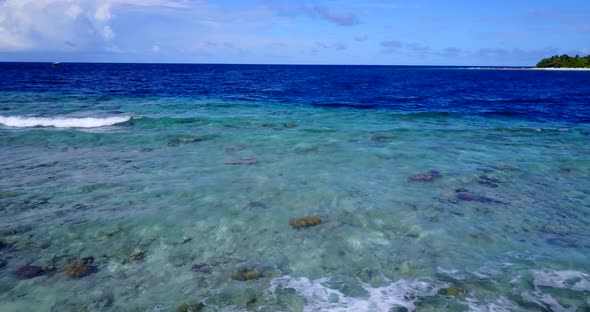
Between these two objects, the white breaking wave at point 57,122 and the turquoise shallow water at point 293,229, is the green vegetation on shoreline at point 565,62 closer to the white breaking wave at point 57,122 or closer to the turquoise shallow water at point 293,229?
the turquoise shallow water at point 293,229

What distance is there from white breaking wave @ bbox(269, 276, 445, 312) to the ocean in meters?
0.03

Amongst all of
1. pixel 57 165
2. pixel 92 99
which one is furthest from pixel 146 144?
pixel 92 99

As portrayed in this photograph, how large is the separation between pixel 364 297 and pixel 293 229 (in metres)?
2.87

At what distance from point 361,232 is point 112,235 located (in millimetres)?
5717

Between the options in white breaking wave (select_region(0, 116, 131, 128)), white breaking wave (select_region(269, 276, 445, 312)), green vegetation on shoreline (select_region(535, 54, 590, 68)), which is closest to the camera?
white breaking wave (select_region(269, 276, 445, 312))

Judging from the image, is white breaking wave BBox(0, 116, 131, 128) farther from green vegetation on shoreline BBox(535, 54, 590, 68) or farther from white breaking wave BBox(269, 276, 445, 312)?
green vegetation on shoreline BBox(535, 54, 590, 68)

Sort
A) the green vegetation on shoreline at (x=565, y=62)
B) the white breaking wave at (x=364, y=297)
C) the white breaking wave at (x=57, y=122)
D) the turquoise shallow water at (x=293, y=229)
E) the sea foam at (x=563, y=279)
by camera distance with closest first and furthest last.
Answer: the white breaking wave at (x=364, y=297) → the turquoise shallow water at (x=293, y=229) → the sea foam at (x=563, y=279) → the white breaking wave at (x=57, y=122) → the green vegetation on shoreline at (x=565, y=62)

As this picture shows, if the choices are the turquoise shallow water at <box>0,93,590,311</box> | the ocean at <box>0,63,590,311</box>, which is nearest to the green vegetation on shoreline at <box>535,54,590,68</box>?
the ocean at <box>0,63,590,311</box>

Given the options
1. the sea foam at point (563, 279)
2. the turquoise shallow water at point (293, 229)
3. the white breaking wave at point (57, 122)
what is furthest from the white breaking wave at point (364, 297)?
the white breaking wave at point (57, 122)

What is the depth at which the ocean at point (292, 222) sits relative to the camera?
6.68 metres

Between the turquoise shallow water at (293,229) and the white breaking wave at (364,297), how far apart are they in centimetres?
3

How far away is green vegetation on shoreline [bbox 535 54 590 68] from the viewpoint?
155m

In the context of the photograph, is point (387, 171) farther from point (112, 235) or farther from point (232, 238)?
point (112, 235)

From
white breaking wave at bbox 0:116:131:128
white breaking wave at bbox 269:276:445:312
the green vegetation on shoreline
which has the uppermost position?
the green vegetation on shoreline
